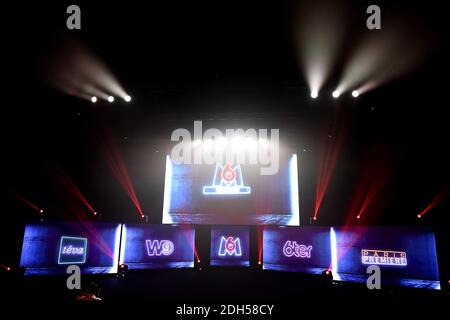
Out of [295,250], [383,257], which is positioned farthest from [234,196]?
[383,257]

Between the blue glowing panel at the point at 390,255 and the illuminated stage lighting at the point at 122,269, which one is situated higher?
the blue glowing panel at the point at 390,255

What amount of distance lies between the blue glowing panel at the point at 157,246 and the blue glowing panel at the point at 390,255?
4560mm

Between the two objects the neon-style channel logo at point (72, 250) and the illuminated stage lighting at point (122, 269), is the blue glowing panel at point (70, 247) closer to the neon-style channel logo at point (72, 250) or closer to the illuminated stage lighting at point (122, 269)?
the neon-style channel logo at point (72, 250)

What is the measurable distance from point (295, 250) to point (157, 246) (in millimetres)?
4268

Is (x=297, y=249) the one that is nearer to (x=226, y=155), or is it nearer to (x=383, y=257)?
(x=383, y=257)

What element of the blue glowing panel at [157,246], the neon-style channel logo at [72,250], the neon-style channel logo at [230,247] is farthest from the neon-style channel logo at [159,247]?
the neon-style channel logo at [72,250]

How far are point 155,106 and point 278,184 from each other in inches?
170

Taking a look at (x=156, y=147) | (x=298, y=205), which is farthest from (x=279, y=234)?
(x=156, y=147)

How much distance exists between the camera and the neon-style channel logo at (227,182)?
9375mm

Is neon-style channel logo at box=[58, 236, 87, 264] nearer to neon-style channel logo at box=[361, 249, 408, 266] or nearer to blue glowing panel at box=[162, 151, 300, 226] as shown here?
blue glowing panel at box=[162, 151, 300, 226]

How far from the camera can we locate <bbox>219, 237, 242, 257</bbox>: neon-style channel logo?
9.87 meters

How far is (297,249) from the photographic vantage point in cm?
907

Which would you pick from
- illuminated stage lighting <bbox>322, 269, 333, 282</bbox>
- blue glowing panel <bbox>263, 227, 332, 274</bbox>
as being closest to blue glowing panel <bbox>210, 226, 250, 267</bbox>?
blue glowing panel <bbox>263, 227, 332, 274</bbox>

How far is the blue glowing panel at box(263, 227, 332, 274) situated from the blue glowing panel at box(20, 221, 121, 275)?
467cm
